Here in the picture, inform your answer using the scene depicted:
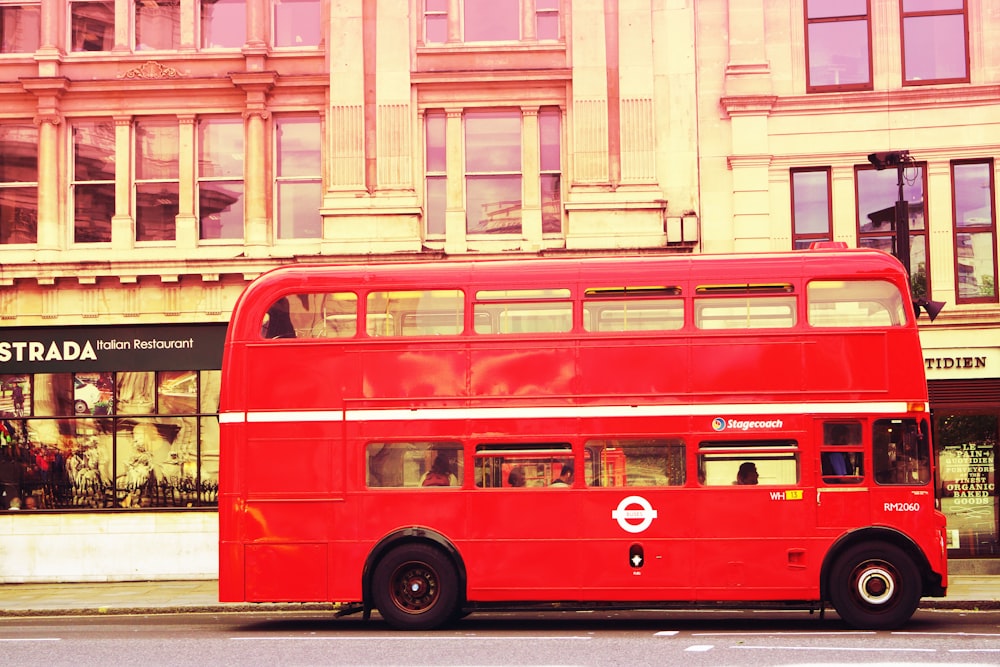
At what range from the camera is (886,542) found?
581 inches

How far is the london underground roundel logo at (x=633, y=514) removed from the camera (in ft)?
49.2

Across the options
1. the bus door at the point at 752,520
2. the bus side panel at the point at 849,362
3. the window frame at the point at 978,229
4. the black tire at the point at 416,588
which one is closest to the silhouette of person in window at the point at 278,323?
the black tire at the point at 416,588

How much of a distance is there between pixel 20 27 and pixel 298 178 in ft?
19.8

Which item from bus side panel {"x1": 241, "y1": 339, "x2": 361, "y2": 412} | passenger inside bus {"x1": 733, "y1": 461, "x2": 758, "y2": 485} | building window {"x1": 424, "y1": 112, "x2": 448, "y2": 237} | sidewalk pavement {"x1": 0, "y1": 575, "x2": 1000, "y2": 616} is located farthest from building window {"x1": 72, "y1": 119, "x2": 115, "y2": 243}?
passenger inside bus {"x1": 733, "y1": 461, "x2": 758, "y2": 485}

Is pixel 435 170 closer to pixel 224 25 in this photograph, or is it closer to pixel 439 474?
pixel 224 25

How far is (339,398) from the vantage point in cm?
1533

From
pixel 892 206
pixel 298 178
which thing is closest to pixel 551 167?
pixel 298 178

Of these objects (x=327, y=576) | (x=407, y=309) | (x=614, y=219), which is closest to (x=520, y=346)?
(x=407, y=309)

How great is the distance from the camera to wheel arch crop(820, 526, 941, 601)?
1467cm

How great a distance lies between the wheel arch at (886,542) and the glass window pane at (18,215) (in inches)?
637

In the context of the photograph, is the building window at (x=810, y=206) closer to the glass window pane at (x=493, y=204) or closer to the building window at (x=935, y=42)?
the building window at (x=935, y=42)

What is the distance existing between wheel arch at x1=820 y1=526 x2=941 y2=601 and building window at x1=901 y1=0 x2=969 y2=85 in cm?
1111

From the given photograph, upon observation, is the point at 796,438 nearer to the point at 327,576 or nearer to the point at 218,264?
the point at 327,576

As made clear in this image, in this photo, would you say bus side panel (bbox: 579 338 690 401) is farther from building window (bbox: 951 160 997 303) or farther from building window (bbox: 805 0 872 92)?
building window (bbox: 805 0 872 92)
